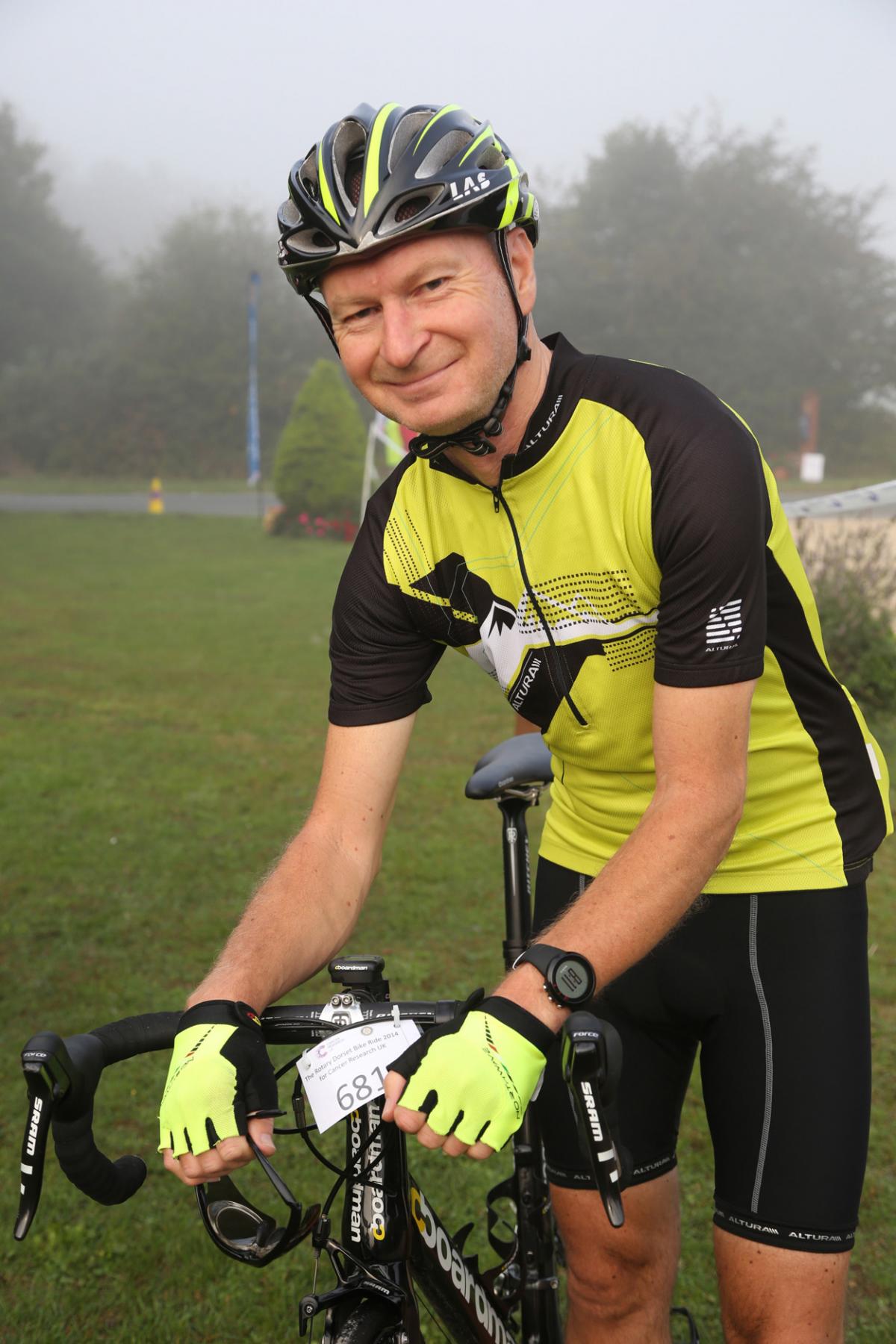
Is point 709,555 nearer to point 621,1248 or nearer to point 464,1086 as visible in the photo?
point 464,1086

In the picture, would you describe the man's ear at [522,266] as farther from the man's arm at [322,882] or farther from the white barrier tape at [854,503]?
the white barrier tape at [854,503]

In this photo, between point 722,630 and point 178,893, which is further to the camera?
point 178,893

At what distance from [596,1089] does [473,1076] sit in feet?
0.57

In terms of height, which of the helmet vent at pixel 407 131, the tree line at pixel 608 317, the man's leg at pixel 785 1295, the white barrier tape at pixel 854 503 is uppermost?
the tree line at pixel 608 317

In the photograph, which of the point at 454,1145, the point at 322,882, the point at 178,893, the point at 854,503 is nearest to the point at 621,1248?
the point at 322,882

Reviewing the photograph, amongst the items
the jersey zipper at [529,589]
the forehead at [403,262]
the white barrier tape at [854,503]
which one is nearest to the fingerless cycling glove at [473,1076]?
the jersey zipper at [529,589]

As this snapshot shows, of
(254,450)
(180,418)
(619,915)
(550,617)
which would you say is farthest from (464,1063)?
(180,418)

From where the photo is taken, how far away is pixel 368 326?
2117 mm

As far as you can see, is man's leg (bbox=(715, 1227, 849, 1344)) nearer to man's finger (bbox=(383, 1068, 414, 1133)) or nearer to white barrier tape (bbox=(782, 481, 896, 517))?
man's finger (bbox=(383, 1068, 414, 1133))

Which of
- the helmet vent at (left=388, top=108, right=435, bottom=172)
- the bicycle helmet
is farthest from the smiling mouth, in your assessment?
the helmet vent at (left=388, top=108, right=435, bottom=172)

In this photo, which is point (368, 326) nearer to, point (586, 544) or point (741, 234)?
point (586, 544)

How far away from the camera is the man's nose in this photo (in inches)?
80.1

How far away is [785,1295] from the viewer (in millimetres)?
2131

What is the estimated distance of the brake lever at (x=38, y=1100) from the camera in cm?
158
